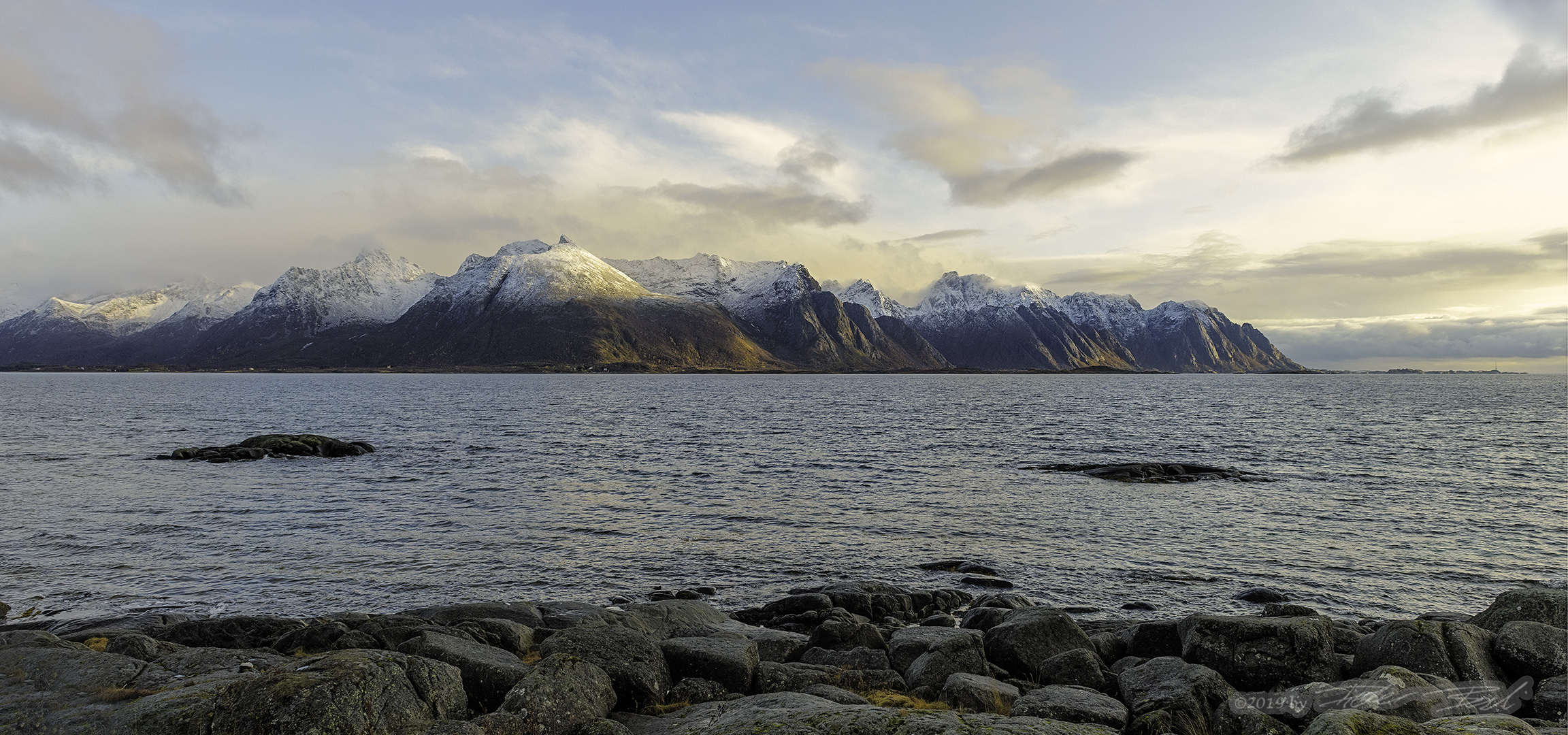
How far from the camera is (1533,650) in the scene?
13.3 m

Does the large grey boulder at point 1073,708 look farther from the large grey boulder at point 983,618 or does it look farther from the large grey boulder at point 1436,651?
the large grey boulder at point 983,618

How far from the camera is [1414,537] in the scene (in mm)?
30516

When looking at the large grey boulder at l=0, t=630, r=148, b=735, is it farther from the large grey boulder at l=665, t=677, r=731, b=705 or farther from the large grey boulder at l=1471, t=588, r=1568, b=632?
the large grey boulder at l=1471, t=588, r=1568, b=632

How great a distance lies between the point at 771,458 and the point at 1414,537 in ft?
116

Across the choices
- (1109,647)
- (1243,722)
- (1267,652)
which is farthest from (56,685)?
(1267,652)

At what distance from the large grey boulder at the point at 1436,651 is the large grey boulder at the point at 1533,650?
0.20 meters

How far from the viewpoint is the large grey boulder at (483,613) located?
18391 millimetres

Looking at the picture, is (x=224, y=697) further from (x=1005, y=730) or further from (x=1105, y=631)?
(x=1105, y=631)

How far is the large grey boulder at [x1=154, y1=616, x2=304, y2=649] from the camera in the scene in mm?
16922

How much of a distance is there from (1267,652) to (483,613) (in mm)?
16782

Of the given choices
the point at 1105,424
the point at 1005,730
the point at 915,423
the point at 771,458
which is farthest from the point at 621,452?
the point at 1105,424

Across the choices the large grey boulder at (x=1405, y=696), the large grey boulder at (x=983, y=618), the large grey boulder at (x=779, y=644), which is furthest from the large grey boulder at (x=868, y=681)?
the large grey boulder at (x=1405, y=696)

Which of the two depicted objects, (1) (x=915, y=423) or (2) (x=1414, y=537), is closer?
(2) (x=1414, y=537)

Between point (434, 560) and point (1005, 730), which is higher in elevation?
point (1005, 730)
